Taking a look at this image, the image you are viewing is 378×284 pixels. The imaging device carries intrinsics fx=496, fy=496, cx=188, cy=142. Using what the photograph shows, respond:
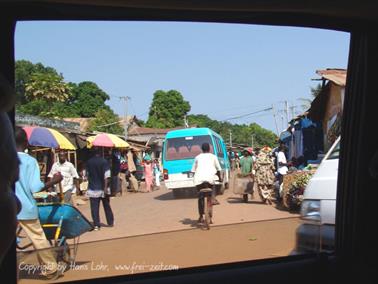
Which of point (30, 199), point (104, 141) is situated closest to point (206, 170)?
point (30, 199)

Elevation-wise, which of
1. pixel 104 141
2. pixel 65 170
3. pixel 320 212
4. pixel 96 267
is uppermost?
pixel 104 141

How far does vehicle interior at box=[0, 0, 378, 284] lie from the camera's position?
8.48ft

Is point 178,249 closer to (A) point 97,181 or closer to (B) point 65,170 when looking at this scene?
(A) point 97,181

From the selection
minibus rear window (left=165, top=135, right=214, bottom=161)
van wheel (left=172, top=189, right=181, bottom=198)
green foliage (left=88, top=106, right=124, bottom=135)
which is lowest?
van wheel (left=172, top=189, right=181, bottom=198)

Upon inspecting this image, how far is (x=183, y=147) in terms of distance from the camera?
Answer: 16.7m

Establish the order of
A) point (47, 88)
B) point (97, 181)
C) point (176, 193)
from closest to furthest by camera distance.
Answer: point (97, 181) < point (176, 193) < point (47, 88)

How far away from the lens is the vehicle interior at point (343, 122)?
2584 mm

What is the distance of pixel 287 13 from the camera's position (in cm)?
289

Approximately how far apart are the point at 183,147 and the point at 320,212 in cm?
1289

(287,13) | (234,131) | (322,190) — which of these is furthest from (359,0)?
(234,131)

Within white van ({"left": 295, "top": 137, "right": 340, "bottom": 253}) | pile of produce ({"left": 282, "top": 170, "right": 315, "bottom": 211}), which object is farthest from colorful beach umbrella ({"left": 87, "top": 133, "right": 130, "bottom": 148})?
white van ({"left": 295, "top": 137, "right": 340, "bottom": 253})

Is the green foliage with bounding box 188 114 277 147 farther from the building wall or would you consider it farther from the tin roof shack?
the building wall

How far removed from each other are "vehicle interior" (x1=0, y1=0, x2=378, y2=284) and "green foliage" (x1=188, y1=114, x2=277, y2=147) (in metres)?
51.5

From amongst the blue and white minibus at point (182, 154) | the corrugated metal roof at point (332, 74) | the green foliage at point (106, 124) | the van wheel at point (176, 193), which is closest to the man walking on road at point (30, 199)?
the corrugated metal roof at point (332, 74)
